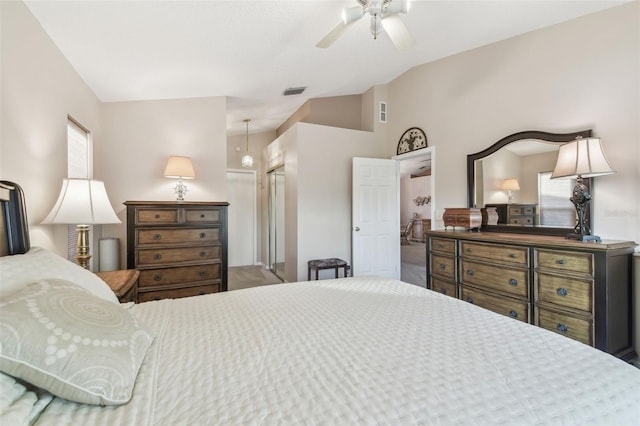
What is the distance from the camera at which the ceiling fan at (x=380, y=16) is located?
Result: 2107 millimetres

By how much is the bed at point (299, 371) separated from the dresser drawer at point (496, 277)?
146 cm

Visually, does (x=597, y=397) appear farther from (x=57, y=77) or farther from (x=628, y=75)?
(x=57, y=77)

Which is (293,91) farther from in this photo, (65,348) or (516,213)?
(65,348)

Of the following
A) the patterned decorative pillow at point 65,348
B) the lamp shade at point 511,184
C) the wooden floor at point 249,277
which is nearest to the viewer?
the patterned decorative pillow at point 65,348

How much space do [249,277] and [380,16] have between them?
13.9 ft

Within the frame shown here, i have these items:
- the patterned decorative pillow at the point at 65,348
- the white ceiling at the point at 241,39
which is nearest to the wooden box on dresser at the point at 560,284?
the white ceiling at the point at 241,39

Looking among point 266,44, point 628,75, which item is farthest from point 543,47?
point 266,44

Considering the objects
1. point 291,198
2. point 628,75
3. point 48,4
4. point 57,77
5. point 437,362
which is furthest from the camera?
point 291,198

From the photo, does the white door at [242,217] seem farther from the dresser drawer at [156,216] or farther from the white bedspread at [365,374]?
the white bedspread at [365,374]

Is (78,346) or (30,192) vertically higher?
(30,192)

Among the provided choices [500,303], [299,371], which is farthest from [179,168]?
[500,303]

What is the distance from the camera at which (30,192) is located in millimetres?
1766

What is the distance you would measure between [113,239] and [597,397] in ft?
12.0

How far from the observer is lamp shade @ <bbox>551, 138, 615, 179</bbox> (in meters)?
2.27
